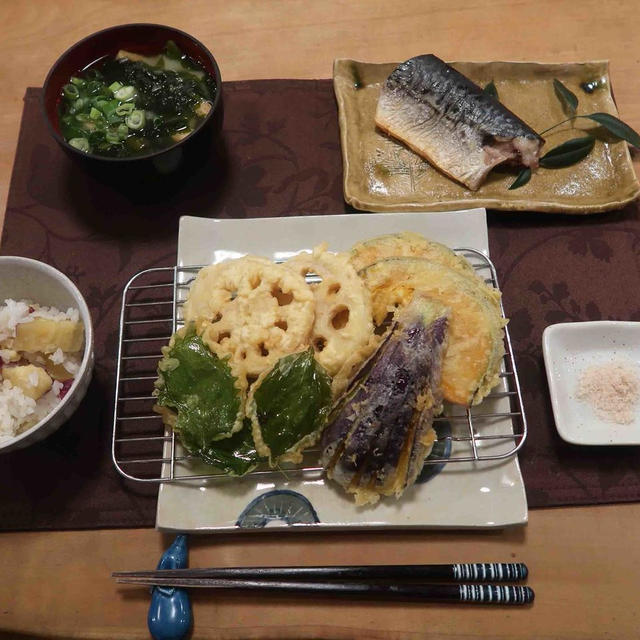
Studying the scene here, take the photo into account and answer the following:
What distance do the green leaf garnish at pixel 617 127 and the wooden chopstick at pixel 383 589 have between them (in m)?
2.08

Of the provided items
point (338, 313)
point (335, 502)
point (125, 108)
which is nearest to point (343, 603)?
point (335, 502)

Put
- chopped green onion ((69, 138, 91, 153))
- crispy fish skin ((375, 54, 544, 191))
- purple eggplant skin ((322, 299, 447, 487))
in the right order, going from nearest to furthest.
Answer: purple eggplant skin ((322, 299, 447, 487)), chopped green onion ((69, 138, 91, 153)), crispy fish skin ((375, 54, 544, 191))

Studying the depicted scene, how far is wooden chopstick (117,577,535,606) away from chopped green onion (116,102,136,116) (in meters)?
1.88

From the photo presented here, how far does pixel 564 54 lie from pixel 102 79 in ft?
7.98

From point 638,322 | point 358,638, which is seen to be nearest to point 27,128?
point 358,638

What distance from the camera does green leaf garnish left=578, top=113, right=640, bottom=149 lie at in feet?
8.57

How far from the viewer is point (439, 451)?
1.97 metres

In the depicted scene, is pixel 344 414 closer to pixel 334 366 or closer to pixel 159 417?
pixel 334 366

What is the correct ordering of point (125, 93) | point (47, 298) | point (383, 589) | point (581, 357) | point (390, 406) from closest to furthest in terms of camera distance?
point (390, 406) → point (383, 589) → point (47, 298) → point (581, 357) → point (125, 93)

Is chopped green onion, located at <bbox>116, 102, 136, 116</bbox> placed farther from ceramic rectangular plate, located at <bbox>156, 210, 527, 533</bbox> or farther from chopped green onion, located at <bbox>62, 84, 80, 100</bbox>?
ceramic rectangular plate, located at <bbox>156, 210, 527, 533</bbox>

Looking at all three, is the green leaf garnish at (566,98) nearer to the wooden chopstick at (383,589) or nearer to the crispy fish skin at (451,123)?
the crispy fish skin at (451,123)

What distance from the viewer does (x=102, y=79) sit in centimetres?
250

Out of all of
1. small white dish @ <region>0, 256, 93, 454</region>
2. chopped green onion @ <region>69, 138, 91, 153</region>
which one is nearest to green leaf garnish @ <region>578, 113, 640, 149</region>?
chopped green onion @ <region>69, 138, 91, 153</region>

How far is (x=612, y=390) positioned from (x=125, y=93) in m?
2.39
